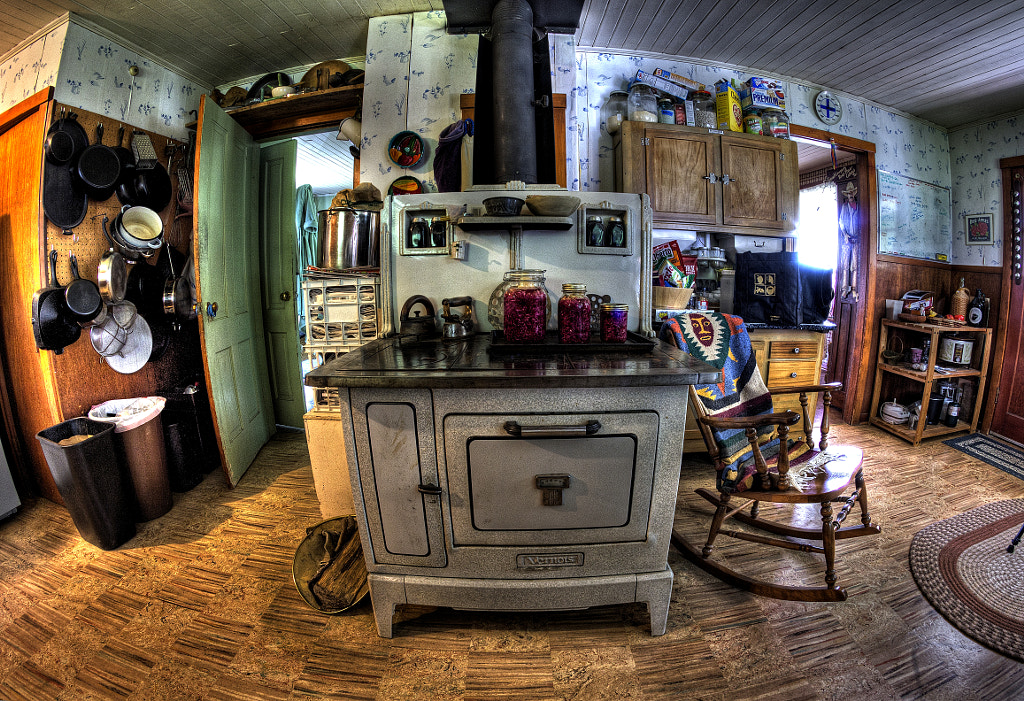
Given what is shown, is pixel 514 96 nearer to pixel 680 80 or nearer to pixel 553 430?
pixel 553 430

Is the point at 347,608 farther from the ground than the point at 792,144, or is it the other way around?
the point at 792,144

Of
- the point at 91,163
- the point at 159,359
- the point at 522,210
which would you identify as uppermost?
the point at 91,163

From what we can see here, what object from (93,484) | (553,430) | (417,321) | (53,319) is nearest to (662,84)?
(417,321)

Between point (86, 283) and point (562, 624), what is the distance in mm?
3049

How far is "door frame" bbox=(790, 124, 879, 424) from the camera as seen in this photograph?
3.43 metres

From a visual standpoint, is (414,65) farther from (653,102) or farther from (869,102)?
(869,102)

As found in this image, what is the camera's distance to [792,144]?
3088 mm

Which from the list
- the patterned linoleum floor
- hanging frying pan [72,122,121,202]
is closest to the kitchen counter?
the patterned linoleum floor

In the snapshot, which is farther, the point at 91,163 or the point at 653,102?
the point at 653,102

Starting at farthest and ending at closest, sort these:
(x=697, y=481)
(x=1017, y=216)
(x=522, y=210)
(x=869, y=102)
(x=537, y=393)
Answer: (x=869, y=102), (x=1017, y=216), (x=697, y=481), (x=522, y=210), (x=537, y=393)

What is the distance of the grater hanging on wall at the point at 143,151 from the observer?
8.32 feet

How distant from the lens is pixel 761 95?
311 centimetres

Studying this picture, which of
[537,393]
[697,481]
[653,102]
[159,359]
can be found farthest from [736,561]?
[159,359]

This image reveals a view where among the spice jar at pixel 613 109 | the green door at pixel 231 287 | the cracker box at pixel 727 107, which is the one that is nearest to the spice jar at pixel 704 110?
the cracker box at pixel 727 107
